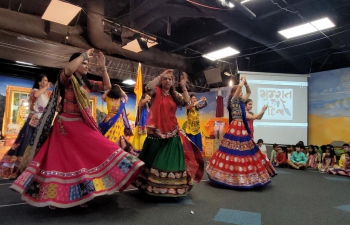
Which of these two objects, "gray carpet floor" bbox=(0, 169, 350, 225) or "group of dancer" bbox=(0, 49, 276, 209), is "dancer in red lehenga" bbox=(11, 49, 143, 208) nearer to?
"group of dancer" bbox=(0, 49, 276, 209)

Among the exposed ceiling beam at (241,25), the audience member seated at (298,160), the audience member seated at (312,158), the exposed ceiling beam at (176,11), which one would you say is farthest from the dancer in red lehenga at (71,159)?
the audience member seated at (312,158)

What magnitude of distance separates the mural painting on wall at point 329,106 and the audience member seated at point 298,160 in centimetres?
149

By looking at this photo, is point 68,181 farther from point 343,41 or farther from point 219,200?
point 343,41

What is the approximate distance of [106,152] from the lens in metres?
2.13

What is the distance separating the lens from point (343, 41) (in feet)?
21.4

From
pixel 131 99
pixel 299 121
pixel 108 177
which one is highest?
pixel 131 99

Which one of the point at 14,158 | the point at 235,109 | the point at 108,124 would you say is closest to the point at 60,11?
the point at 108,124

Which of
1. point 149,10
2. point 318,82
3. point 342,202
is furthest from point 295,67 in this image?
point 342,202

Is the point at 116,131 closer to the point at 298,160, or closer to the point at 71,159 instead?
the point at 71,159

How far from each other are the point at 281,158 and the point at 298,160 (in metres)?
0.42

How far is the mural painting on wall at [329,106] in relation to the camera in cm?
738

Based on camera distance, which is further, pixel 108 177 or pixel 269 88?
pixel 269 88

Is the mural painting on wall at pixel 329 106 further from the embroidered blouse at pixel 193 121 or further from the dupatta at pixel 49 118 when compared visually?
the dupatta at pixel 49 118

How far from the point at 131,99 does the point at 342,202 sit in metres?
7.25
